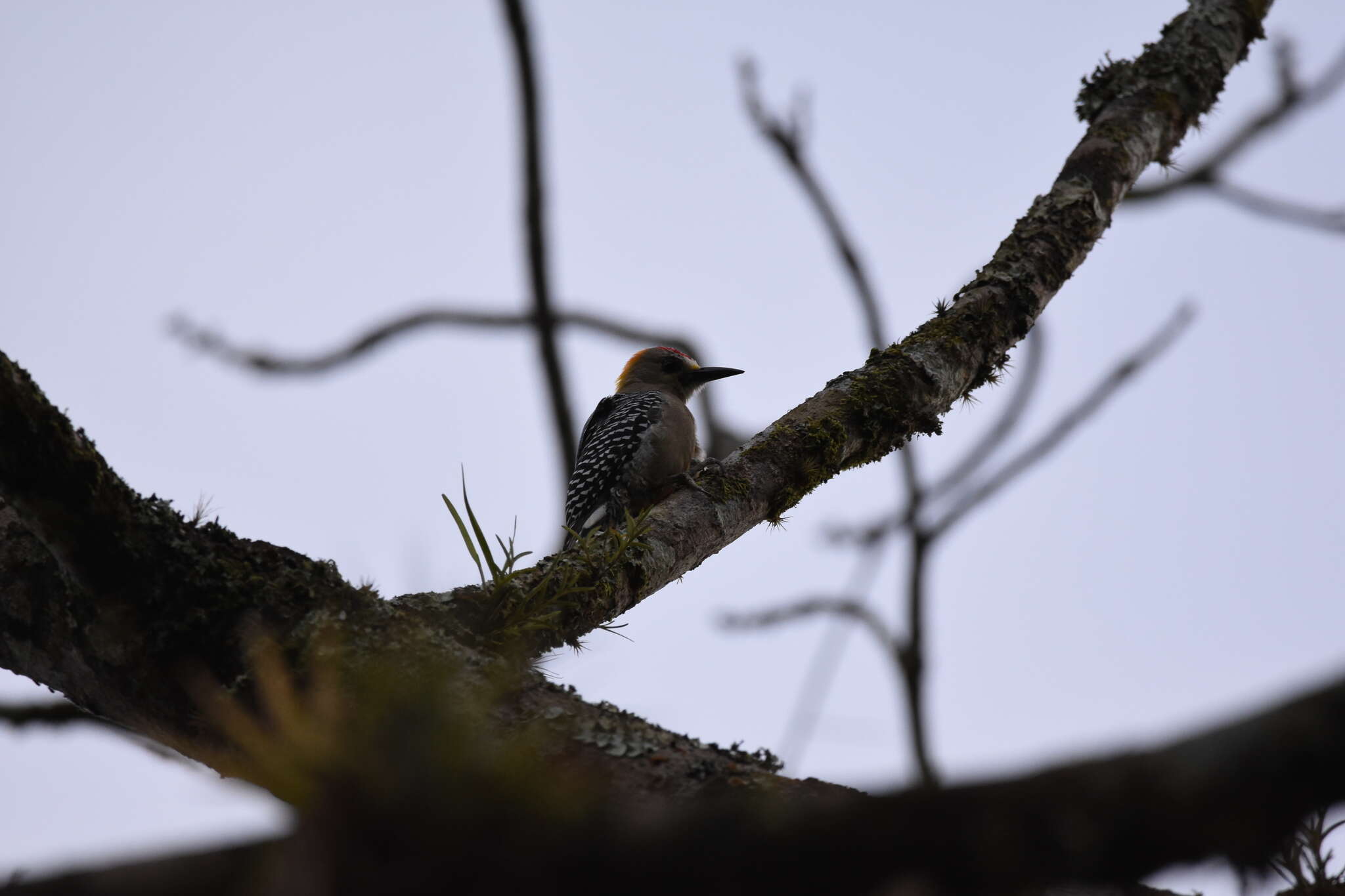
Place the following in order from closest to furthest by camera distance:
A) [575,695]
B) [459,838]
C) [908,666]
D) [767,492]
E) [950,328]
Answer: [459,838]
[575,695]
[767,492]
[950,328]
[908,666]

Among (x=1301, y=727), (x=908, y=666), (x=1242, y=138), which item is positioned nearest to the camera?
(x=1301, y=727)

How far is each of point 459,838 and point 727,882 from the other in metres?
0.31

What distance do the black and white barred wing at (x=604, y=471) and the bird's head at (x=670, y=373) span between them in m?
1.09

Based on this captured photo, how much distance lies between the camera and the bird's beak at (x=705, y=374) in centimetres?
729

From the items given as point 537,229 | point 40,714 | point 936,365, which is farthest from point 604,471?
point 40,714

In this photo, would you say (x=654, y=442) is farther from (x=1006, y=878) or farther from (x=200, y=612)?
(x=1006, y=878)

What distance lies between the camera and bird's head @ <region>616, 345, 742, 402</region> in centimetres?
748

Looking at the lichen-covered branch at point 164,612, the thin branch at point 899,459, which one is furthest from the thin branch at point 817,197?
the lichen-covered branch at point 164,612

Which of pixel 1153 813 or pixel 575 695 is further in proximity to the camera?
pixel 575 695

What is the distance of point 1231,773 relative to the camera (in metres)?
0.95

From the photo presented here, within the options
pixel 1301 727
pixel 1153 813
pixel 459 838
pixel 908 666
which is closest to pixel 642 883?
pixel 459 838

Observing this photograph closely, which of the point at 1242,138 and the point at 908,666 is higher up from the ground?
the point at 1242,138

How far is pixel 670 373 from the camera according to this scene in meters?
7.75

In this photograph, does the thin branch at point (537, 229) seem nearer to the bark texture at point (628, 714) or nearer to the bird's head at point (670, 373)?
the bird's head at point (670, 373)
